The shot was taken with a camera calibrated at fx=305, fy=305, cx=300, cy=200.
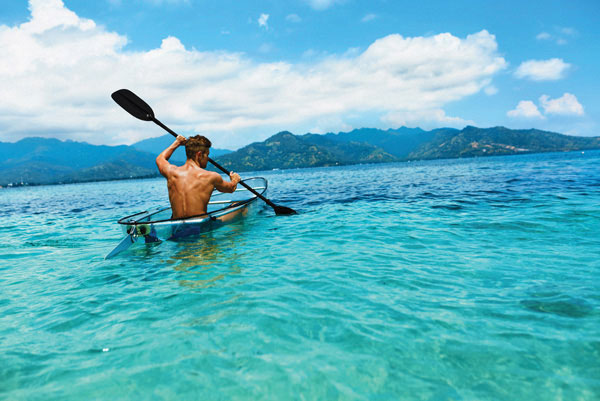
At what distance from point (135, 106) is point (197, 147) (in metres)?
5.68

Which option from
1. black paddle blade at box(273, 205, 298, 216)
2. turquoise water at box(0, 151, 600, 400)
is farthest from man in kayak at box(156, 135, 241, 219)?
black paddle blade at box(273, 205, 298, 216)

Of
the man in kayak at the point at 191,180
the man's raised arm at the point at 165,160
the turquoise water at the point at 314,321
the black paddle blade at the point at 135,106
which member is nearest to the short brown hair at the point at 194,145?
the man in kayak at the point at 191,180

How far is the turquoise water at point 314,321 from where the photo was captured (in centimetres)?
308

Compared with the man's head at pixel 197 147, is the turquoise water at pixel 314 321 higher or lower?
lower

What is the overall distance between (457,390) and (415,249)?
16.8ft

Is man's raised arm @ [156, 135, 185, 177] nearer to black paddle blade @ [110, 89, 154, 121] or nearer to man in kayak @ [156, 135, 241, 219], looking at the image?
man in kayak @ [156, 135, 241, 219]

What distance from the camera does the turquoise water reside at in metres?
3.08

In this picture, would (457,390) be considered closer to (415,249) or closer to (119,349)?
(119,349)

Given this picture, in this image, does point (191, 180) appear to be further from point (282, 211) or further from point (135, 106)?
point (282, 211)

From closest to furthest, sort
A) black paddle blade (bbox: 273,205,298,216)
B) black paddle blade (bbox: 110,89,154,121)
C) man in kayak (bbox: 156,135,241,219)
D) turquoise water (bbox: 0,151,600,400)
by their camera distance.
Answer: turquoise water (bbox: 0,151,600,400) → man in kayak (bbox: 156,135,241,219) → black paddle blade (bbox: 110,89,154,121) → black paddle blade (bbox: 273,205,298,216)

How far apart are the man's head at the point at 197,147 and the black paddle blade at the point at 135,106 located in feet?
15.6

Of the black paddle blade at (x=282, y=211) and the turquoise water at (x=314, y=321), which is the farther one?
the black paddle blade at (x=282, y=211)

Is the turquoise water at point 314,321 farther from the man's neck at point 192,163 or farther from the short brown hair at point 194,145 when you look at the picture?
the short brown hair at point 194,145

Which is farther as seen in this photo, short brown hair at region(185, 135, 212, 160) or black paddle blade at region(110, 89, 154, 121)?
black paddle blade at region(110, 89, 154, 121)
